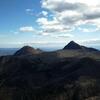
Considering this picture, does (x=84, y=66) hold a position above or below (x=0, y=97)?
above

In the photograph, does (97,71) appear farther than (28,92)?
Yes

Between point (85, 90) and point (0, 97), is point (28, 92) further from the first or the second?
point (85, 90)

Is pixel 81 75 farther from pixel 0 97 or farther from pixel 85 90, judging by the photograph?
pixel 0 97

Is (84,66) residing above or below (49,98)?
above

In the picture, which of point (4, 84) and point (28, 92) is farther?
point (4, 84)

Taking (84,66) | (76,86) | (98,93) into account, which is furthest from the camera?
(84,66)

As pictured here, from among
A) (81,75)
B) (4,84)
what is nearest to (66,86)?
(81,75)

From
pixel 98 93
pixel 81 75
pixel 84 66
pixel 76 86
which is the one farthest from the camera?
pixel 84 66

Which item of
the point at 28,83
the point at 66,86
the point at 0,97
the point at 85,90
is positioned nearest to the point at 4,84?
the point at 28,83

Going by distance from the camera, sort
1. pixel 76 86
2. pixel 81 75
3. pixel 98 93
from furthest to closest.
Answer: pixel 81 75, pixel 76 86, pixel 98 93
